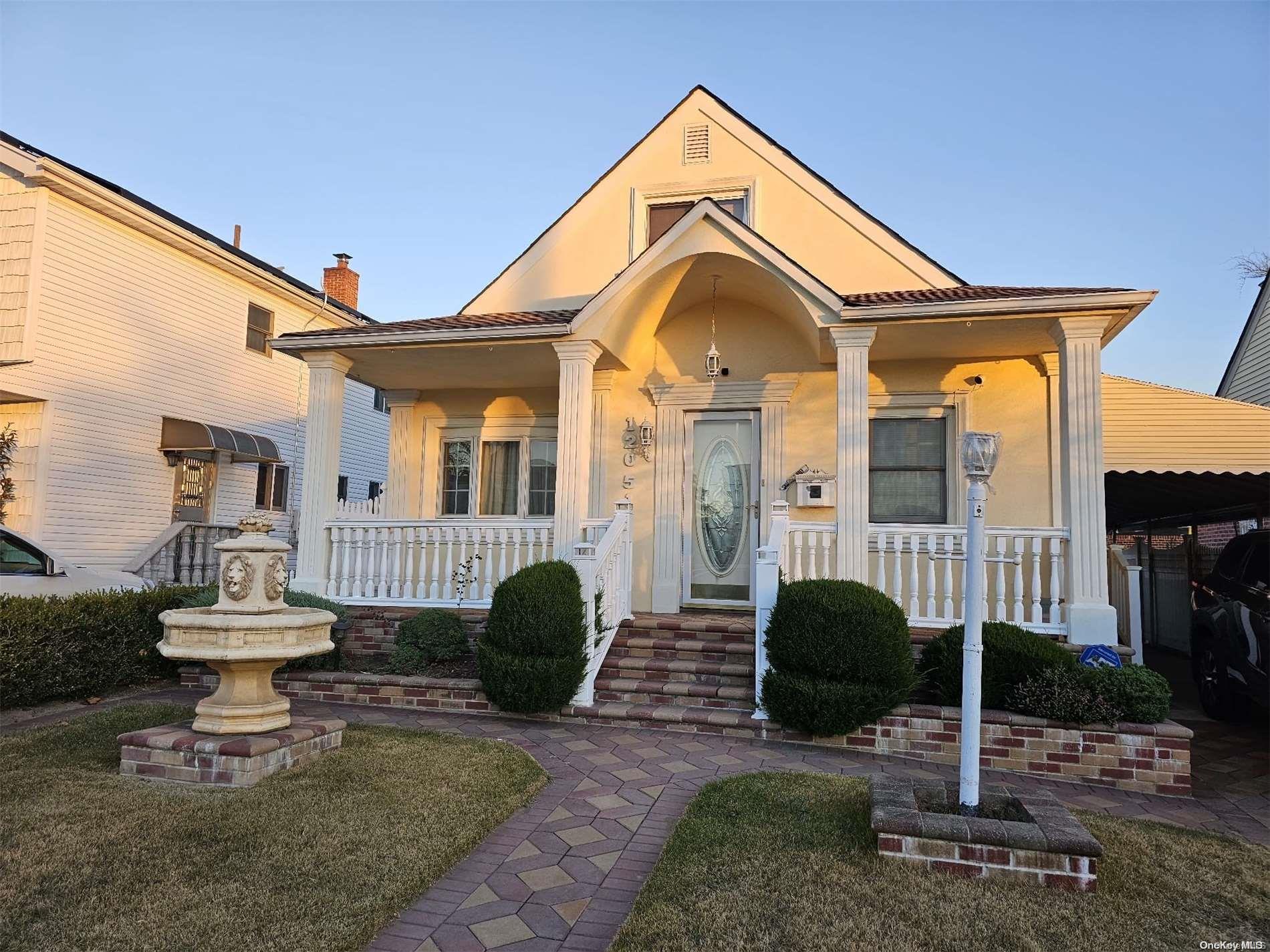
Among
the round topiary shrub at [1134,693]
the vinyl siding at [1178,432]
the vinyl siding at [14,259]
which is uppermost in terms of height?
the vinyl siding at [14,259]

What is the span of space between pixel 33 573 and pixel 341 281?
12370 mm

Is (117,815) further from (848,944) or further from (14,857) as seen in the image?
(848,944)

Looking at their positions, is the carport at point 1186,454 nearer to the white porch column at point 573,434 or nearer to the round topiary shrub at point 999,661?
the round topiary shrub at point 999,661

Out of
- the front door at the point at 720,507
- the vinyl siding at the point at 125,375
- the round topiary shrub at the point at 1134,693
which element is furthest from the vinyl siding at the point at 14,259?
the round topiary shrub at the point at 1134,693

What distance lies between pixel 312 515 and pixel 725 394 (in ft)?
16.5

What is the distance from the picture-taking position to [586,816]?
4168 mm

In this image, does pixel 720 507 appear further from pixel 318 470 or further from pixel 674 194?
pixel 318 470

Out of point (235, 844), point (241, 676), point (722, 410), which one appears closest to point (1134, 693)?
point (722, 410)

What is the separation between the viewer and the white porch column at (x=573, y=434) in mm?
7848

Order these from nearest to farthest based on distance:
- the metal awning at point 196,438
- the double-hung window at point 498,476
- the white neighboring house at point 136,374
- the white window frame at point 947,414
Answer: the white window frame at point 947,414 → the double-hung window at point 498,476 → the white neighboring house at point 136,374 → the metal awning at point 196,438

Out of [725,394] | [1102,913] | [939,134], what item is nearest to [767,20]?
[939,134]

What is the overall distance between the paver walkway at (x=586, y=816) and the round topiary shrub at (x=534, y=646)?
27cm

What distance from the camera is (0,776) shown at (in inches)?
171

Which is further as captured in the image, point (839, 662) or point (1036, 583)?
point (1036, 583)
